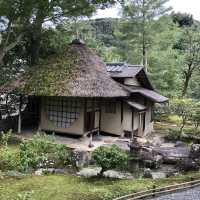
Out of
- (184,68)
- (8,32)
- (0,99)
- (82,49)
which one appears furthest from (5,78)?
(184,68)

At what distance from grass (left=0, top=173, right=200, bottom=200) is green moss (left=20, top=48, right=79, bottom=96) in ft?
24.3

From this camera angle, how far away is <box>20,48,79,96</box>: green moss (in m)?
18.5

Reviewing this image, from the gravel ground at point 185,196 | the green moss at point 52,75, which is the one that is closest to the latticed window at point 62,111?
the green moss at point 52,75

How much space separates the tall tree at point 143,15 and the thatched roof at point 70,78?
11869mm

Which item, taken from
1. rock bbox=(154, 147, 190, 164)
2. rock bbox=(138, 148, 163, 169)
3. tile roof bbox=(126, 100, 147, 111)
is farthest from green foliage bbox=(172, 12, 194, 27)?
rock bbox=(138, 148, 163, 169)

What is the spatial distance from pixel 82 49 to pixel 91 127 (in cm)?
464

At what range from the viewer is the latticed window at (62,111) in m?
19.2

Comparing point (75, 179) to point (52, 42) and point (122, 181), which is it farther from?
point (52, 42)

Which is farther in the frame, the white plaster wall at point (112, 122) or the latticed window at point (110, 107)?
the latticed window at point (110, 107)

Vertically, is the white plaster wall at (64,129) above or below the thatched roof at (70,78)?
below

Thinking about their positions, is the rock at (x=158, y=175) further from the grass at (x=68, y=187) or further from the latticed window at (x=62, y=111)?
the latticed window at (x=62, y=111)

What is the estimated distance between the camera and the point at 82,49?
21.0 metres

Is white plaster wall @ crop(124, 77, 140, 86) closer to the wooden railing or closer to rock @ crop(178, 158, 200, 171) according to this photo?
rock @ crop(178, 158, 200, 171)

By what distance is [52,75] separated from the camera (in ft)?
64.0
